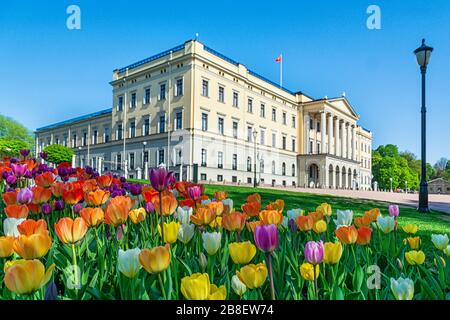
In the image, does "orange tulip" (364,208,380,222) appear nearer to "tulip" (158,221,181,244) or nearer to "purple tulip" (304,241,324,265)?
"purple tulip" (304,241,324,265)

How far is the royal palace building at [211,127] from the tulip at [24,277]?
2395cm

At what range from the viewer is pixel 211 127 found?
33.9 meters

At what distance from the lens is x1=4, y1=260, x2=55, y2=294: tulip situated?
0.84 meters

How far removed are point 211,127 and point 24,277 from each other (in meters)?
33.3

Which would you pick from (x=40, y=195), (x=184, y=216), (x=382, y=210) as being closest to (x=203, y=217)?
(x=184, y=216)

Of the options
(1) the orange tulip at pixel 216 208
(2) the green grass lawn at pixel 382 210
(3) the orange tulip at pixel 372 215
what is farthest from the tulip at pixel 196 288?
(2) the green grass lawn at pixel 382 210

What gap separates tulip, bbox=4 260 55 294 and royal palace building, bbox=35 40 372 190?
23.9 metres

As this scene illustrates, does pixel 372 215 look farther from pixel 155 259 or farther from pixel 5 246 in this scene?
pixel 5 246

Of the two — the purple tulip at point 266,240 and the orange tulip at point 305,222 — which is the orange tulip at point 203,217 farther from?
the purple tulip at point 266,240

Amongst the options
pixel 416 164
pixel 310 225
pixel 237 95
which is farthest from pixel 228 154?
pixel 416 164

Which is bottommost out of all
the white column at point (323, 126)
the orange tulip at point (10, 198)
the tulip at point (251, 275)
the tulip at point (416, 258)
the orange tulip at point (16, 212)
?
the tulip at point (416, 258)

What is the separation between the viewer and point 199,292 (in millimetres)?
841

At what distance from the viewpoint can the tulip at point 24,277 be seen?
2.77 ft
